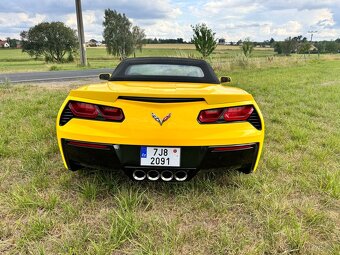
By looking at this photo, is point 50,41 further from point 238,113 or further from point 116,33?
point 238,113

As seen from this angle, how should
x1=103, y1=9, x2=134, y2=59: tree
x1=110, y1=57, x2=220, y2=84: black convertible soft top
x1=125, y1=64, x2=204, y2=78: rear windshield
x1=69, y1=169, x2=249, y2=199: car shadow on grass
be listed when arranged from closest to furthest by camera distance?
x1=69, y1=169, x2=249, y2=199: car shadow on grass < x1=110, y1=57, x2=220, y2=84: black convertible soft top < x1=125, y1=64, x2=204, y2=78: rear windshield < x1=103, y1=9, x2=134, y2=59: tree

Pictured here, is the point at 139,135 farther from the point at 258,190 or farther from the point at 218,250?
the point at 258,190

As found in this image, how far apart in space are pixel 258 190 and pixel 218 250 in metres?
0.94

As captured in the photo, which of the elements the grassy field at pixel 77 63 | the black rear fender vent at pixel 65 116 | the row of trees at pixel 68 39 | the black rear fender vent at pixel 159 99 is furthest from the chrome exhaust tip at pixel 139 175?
the row of trees at pixel 68 39

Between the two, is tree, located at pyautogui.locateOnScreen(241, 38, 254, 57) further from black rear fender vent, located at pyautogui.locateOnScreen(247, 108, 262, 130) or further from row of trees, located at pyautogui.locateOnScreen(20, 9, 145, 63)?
row of trees, located at pyautogui.locateOnScreen(20, 9, 145, 63)

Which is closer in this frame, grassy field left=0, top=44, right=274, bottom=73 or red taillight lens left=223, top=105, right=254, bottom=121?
red taillight lens left=223, top=105, right=254, bottom=121

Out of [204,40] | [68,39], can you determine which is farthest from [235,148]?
[68,39]

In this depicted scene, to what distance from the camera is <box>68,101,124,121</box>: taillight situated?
204 cm

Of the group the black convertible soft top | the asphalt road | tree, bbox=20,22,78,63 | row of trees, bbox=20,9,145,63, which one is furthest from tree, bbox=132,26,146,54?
the black convertible soft top

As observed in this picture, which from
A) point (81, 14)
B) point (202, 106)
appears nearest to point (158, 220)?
point (202, 106)

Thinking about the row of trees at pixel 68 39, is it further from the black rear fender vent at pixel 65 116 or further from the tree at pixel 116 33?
the black rear fender vent at pixel 65 116

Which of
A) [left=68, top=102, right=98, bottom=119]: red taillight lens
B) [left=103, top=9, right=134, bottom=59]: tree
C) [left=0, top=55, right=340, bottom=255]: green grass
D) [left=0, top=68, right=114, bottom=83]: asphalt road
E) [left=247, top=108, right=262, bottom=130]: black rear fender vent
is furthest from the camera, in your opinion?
[left=103, top=9, right=134, bottom=59]: tree

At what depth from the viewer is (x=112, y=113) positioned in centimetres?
205

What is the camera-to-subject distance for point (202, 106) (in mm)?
2049
